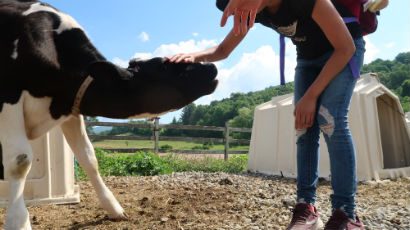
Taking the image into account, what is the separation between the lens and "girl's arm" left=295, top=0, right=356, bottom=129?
227cm

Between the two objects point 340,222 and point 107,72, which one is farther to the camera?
point 107,72

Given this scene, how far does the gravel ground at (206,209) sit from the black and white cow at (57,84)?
1.06ft

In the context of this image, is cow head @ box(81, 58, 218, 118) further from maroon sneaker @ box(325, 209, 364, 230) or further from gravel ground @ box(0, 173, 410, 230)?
maroon sneaker @ box(325, 209, 364, 230)

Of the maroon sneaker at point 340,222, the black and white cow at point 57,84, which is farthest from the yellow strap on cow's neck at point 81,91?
the maroon sneaker at point 340,222

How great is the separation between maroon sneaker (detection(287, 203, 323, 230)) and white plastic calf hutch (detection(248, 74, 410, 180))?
4.27 metres

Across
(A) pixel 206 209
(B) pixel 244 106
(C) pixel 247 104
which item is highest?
(C) pixel 247 104

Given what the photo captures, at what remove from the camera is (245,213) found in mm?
3643

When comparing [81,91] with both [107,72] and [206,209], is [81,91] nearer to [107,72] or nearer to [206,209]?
[107,72]

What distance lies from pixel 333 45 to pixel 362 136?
4.75 m

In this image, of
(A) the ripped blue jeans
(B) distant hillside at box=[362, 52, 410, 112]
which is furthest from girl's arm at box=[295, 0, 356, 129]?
(B) distant hillside at box=[362, 52, 410, 112]

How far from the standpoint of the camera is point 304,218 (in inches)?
101

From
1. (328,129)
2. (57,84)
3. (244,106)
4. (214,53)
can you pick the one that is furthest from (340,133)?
(244,106)

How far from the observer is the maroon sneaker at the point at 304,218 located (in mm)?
2543

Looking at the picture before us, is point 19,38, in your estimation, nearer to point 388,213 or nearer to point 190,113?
point 388,213
